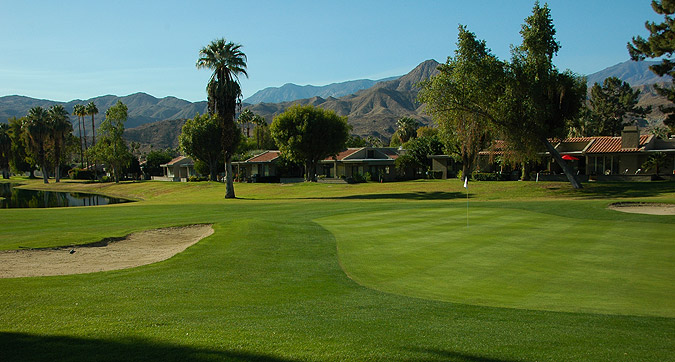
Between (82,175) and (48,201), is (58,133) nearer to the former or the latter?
(82,175)

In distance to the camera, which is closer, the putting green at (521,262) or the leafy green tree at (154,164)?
the putting green at (521,262)

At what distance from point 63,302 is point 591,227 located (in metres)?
19.1

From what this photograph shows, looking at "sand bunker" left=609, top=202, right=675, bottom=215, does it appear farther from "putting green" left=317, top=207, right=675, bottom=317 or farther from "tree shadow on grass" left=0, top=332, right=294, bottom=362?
"tree shadow on grass" left=0, top=332, right=294, bottom=362

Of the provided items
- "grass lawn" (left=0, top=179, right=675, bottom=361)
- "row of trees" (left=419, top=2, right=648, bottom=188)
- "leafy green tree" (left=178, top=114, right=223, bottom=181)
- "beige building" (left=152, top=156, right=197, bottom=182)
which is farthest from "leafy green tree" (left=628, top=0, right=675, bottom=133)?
"beige building" (left=152, top=156, right=197, bottom=182)

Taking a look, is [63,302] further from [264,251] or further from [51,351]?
[264,251]

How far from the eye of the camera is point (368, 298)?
9781 millimetres

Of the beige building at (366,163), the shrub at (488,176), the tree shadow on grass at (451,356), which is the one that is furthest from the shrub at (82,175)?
the tree shadow on grass at (451,356)

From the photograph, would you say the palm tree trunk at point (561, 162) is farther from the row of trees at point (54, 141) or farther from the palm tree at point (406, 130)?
the row of trees at point (54, 141)

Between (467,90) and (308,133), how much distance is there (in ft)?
89.1

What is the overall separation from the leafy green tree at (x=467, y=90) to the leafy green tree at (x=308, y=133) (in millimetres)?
23654

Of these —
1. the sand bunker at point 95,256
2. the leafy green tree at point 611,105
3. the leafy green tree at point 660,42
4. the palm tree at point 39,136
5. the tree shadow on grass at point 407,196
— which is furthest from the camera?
the palm tree at point 39,136

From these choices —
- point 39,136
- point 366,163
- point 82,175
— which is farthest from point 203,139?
point 39,136

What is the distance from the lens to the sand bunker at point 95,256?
12.6 m

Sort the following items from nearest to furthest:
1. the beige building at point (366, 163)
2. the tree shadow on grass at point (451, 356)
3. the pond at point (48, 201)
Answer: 1. the tree shadow on grass at point (451, 356)
2. the pond at point (48, 201)
3. the beige building at point (366, 163)
